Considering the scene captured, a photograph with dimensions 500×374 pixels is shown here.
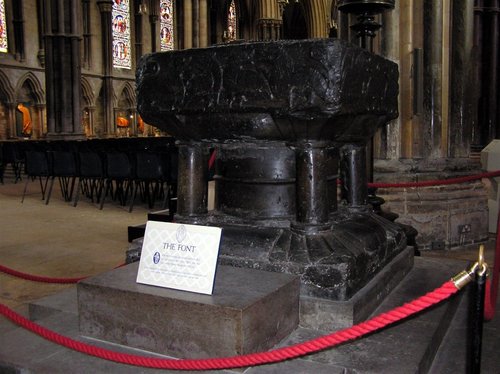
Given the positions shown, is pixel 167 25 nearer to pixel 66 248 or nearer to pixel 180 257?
pixel 66 248

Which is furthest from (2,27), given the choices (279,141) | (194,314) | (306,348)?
(306,348)

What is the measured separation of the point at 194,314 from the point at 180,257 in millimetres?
291

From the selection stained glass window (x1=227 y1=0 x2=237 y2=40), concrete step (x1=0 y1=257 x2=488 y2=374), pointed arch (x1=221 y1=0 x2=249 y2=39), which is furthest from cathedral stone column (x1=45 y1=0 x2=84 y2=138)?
pointed arch (x1=221 y1=0 x2=249 y2=39)

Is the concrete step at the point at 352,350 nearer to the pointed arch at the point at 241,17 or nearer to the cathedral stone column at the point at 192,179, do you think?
the cathedral stone column at the point at 192,179

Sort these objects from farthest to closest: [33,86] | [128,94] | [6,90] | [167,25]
A: 1. [167,25]
2. [128,94]
3. [33,86]
4. [6,90]

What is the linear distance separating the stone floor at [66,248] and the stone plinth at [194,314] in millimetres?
160

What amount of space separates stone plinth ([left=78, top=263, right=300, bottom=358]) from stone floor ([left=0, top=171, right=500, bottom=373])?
0.16 meters

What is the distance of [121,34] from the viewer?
91.7 ft

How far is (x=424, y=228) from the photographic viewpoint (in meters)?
5.59

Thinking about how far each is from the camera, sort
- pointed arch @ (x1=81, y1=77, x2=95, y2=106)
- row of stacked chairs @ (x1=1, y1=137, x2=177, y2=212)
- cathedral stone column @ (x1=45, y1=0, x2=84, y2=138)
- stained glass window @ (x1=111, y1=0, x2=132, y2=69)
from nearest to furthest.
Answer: row of stacked chairs @ (x1=1, y1=137, x2=177, y2=212) → cathedral stone column @ (x1=45, y1=0, x2=84, y2=138) → pointed arch @ (x1=81, y1=77, x2=95, y2=106) → stained glass window @ (x1=111, y1=0, x2=132, y2=69)

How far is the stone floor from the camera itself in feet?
9.00

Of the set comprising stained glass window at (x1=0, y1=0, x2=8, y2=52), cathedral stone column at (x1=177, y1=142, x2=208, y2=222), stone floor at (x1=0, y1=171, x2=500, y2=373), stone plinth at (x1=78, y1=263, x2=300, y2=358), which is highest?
stained glass window at (x1=0, y1=0, x2=8, y2=52)

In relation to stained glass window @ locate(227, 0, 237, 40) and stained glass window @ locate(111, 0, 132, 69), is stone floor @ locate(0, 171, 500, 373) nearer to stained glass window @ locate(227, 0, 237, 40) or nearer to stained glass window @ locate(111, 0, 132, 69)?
stained glass window @ locate(111, 0, 132, 69)

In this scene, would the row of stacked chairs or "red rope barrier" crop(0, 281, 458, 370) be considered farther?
the row of stacked chairs
